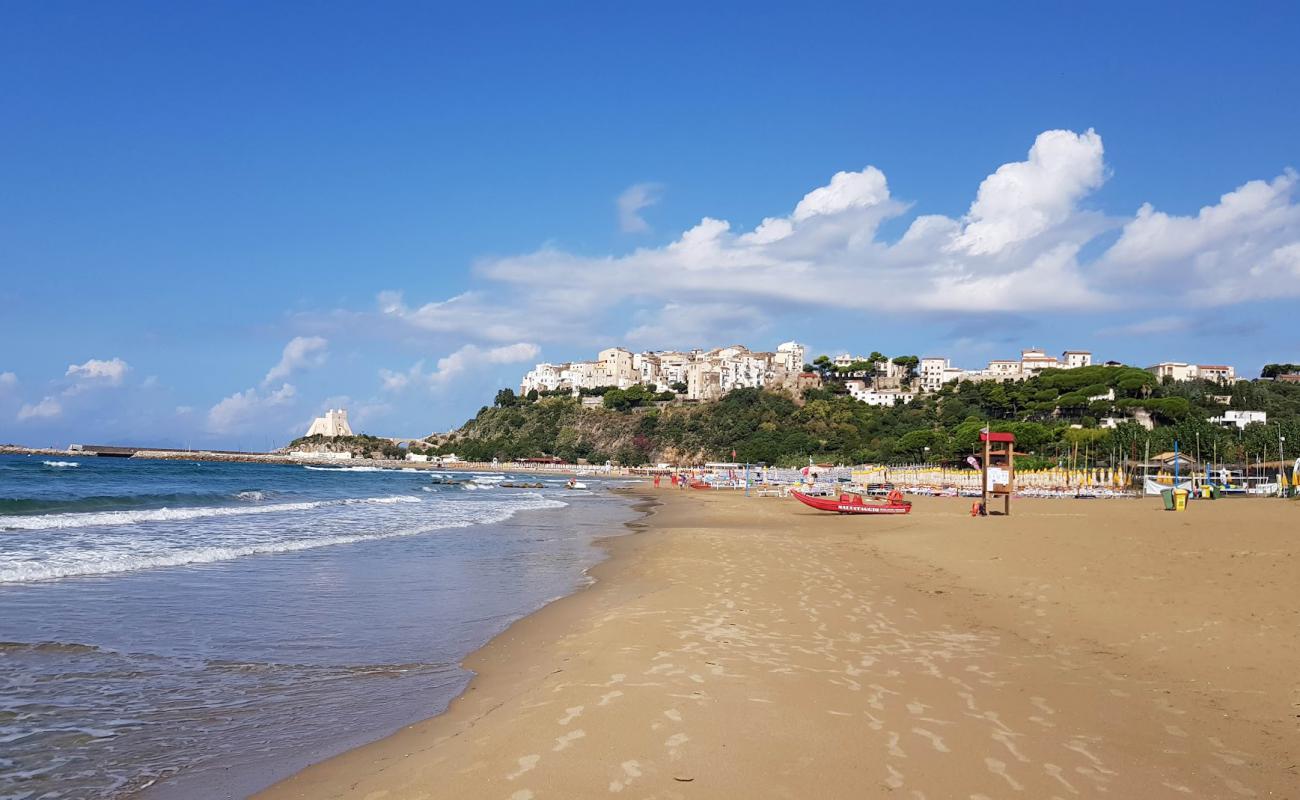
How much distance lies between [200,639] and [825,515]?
91.7 feet

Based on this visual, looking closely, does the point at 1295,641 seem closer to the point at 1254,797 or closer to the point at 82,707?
the point at 1254,797

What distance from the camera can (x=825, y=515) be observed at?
34.2 m

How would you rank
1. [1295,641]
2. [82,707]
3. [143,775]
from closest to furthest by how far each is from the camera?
[143,775], [82,707], [1295,641]

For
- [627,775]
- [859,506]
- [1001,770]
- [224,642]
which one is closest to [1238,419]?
[859,506]

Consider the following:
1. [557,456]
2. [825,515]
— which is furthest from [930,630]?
[557,456]

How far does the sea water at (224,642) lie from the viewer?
5.69 m

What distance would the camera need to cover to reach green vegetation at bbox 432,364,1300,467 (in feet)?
262

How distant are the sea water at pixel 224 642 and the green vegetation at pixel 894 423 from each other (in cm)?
6907

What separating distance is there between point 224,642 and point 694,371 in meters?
160

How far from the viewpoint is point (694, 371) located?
168 meters

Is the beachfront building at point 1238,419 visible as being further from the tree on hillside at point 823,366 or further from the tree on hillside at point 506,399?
the tree on hillside at point 506,399

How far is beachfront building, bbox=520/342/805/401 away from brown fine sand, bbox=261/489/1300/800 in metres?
145

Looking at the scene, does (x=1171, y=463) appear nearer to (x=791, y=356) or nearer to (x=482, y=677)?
(x=482, y=677)

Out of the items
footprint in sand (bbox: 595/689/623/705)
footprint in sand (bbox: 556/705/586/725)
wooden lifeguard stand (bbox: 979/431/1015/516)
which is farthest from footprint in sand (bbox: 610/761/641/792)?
wooden lifeguard stand (bbox: 979/431/1015/516)
